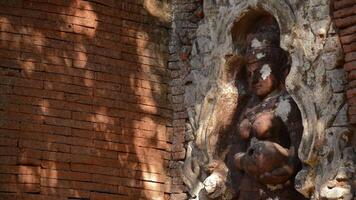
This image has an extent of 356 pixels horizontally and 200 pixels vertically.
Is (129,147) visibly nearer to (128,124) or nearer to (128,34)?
(128,124)

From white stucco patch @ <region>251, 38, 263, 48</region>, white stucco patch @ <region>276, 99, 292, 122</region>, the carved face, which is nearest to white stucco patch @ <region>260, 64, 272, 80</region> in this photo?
the carved face

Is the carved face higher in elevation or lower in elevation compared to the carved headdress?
lower

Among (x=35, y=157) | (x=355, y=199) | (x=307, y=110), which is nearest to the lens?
(x=355, y=199)

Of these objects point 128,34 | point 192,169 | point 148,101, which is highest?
point 128,34

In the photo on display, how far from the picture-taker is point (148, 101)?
8.02m

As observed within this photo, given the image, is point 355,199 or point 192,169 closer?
point 355,199

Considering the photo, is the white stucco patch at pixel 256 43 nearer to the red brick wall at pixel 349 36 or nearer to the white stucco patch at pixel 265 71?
the white stucco patch at pixel 265 71

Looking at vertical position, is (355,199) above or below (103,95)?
below

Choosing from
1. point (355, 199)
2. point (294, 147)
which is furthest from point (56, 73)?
point (355, 199)

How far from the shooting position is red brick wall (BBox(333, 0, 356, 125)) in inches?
254

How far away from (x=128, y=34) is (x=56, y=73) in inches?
31.7

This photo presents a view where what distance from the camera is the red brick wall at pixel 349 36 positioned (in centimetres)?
645

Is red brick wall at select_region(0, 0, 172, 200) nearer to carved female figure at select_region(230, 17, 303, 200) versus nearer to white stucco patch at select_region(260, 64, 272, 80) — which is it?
carved female figure at select_region(230, 17, 303, 200)

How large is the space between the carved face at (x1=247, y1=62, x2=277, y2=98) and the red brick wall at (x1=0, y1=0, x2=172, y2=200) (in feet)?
3.29
